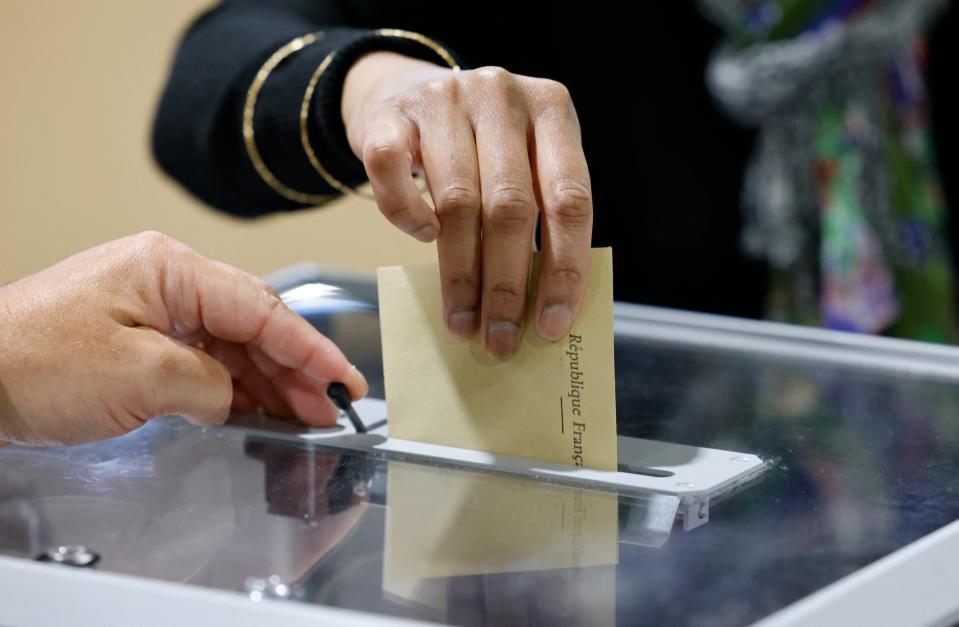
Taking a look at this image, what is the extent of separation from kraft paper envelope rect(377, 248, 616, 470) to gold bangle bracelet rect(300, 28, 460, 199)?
371 mm

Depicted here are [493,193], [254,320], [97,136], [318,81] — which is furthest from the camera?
[97,136]

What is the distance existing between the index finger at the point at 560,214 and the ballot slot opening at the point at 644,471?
0.11m

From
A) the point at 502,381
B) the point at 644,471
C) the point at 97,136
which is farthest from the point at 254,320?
the point at 97,136

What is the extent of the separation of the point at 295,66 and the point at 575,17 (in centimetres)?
68

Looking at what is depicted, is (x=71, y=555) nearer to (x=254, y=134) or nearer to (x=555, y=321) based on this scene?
(x=555, y=321)

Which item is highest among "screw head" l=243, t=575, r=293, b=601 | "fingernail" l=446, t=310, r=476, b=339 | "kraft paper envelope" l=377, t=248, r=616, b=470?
"fingernail" l=446, t=310, r=476, b=339

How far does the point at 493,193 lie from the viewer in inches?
36.3

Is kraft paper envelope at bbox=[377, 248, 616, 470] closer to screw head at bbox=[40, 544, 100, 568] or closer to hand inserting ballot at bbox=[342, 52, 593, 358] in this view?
hand inserting ballot at bbox=[342, 52, 593, 358]

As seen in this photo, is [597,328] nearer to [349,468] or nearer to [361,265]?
[349,468]

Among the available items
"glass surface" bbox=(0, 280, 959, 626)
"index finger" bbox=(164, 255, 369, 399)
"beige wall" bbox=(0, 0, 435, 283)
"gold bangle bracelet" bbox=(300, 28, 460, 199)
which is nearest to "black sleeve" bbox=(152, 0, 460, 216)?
"gold bangle bracelet" bbox=(300, 28, 460, 199)

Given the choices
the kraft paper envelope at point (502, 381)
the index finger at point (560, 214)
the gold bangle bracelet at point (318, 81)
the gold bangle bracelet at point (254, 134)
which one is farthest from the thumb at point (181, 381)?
the gold bangle bracelet at point (254, 134)

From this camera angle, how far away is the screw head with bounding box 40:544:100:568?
747 millimetres

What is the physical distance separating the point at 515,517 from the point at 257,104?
85 cm

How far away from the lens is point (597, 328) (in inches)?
35.2
